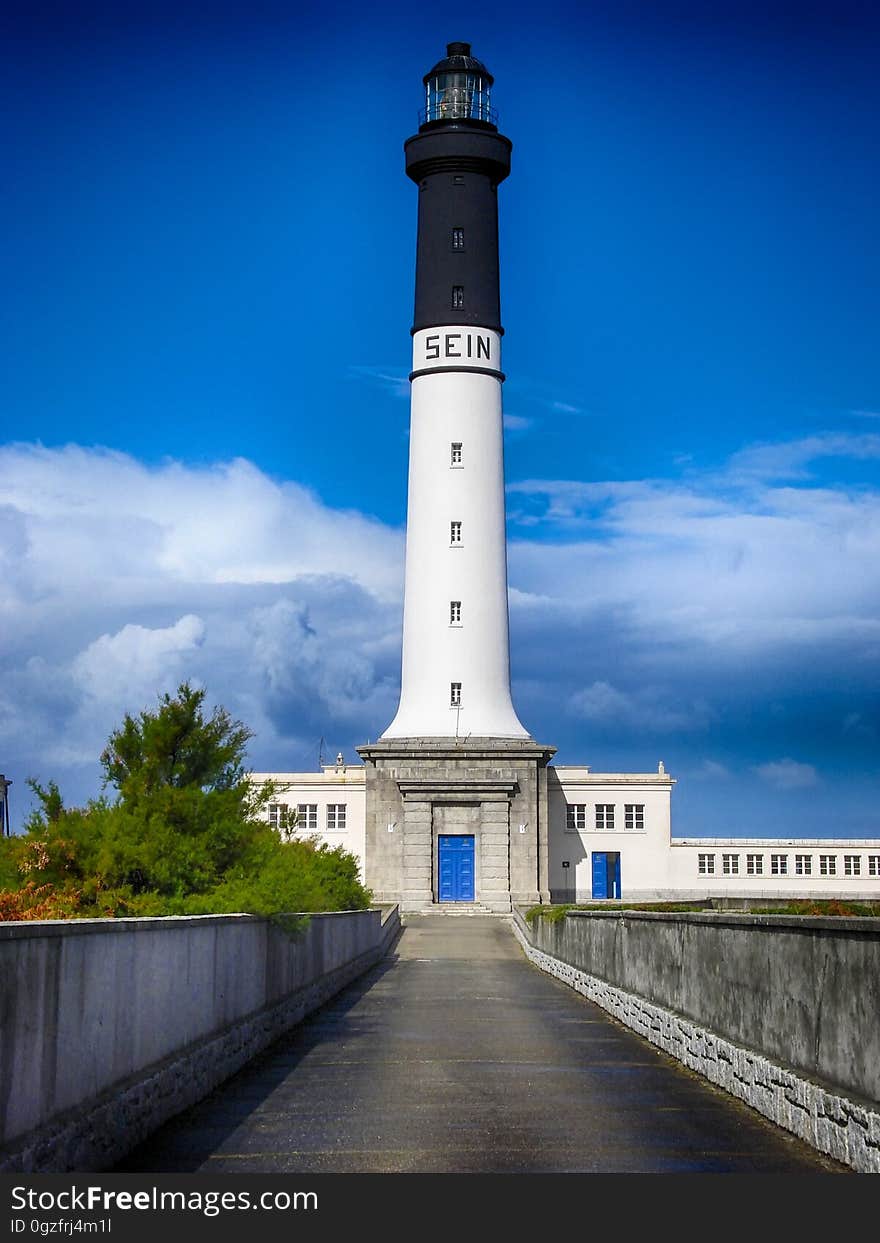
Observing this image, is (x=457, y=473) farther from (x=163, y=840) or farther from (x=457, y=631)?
(x=163, y=840)

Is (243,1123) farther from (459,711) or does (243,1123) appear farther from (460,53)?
(460,53)

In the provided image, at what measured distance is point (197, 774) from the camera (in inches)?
874

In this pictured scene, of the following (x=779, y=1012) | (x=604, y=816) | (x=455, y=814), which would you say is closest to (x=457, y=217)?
(x=455, y=814)

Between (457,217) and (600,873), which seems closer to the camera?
(457,217)

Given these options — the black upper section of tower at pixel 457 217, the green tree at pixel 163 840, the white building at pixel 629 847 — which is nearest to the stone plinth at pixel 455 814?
the white building at pixel 629 847

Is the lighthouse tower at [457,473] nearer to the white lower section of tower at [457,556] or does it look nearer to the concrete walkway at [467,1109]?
the white lower section of tower at [457,556]

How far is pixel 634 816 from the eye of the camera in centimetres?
6494

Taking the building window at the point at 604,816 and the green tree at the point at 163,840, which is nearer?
the green tree at the point at 163,840

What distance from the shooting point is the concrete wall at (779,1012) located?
1109 centimetres

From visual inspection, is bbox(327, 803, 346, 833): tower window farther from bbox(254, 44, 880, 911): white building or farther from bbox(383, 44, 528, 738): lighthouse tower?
bbox(383, 44, 528, 738): lighthouse tower

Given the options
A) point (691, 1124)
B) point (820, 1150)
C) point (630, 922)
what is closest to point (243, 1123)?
point (691, 1124)

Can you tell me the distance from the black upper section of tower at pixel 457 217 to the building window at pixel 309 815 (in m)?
19.6
